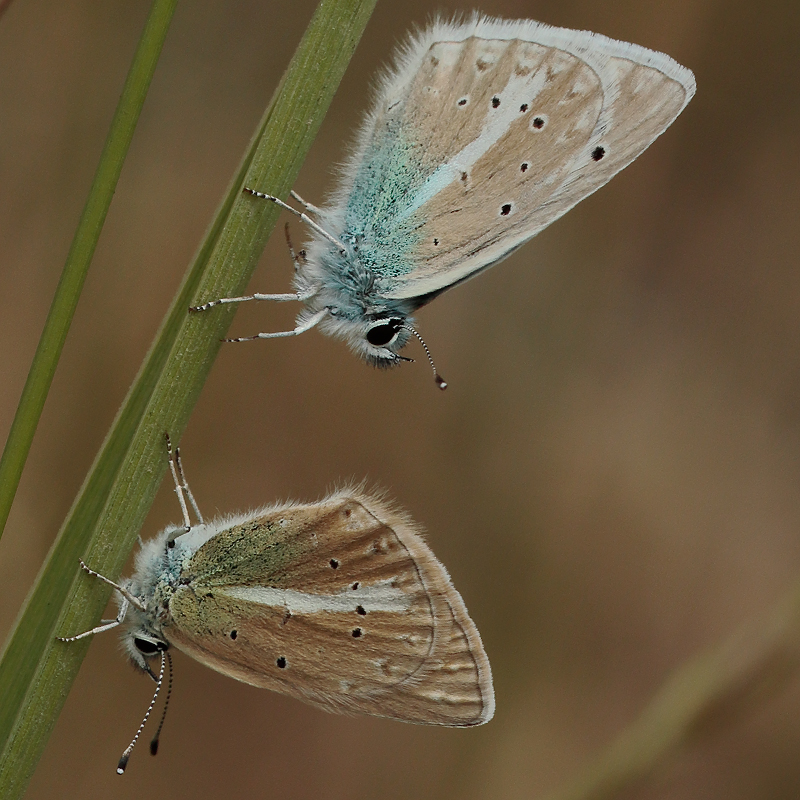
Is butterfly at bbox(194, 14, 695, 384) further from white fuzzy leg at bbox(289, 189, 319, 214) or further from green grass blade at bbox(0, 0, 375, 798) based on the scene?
green grass blade at bbox(0, 0, 375, 798)

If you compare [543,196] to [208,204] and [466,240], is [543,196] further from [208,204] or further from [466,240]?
[208,204]

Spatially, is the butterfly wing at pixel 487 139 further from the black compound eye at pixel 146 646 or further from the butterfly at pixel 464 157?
the black compound eye at pixel 146 646

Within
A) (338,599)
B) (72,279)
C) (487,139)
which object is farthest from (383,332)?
(72,279)

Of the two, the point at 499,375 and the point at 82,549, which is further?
the point at 499,375

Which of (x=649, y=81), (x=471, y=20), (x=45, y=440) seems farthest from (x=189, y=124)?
(x=649, y=81)

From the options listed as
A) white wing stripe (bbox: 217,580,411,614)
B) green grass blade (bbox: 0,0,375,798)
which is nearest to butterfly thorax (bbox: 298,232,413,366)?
white wing stripe (bbox: 217,580,411,614)

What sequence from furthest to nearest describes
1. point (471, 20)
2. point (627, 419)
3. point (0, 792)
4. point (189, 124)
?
point (627, 419)
point (189, 124)
point (471, 20)
point (0, 792)

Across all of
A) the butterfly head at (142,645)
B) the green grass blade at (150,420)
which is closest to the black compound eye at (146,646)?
the butterfly head at (142,645)
